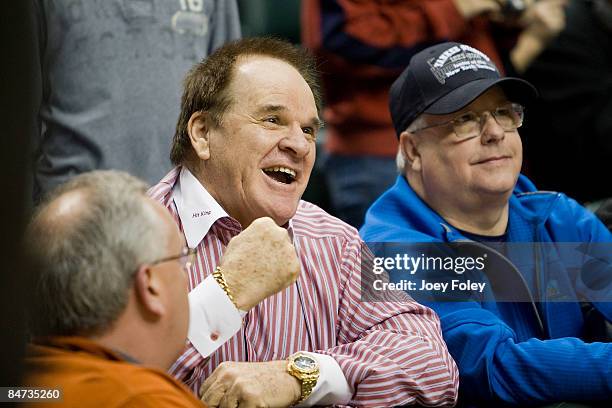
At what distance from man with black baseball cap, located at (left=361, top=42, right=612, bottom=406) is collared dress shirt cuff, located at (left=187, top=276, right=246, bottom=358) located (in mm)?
828

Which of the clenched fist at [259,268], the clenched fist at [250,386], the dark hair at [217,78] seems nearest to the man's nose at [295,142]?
the dark hair at [217,78]

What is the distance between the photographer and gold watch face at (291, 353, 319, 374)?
8.69 ft

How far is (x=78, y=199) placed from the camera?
217 centimetres

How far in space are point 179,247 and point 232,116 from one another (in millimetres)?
809

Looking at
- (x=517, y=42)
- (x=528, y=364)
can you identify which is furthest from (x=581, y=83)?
(x=528, y=364)

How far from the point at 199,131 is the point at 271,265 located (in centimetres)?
63

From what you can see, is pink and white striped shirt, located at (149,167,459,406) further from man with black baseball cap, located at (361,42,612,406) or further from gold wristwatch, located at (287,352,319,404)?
man with black baseball cap, located at (361,42,612,406)

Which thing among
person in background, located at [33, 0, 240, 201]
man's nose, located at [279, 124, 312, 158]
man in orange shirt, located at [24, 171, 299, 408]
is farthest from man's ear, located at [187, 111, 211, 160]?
man in orange shirt, located at [24, 171, 299, 408]

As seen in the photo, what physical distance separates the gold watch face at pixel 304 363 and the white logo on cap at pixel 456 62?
1.25 meters

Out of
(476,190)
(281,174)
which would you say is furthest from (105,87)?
(476,190)

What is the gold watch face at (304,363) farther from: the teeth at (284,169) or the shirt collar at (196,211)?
the teeth at (284,169)

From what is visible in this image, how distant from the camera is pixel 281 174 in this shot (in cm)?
302

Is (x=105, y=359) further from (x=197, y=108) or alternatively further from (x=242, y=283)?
(x=197, y=108)

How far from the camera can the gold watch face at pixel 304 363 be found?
2648 millimetres
